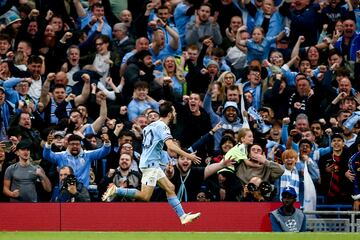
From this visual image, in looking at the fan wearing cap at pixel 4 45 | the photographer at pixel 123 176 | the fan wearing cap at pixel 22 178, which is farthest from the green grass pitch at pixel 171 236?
the fan wearing cap at pixel 4 45

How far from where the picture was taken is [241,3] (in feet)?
88.1

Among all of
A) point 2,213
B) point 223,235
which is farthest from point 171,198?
point 2,213

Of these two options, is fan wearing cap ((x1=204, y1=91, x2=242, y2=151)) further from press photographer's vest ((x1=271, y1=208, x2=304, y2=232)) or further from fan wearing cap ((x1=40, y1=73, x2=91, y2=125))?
press photographer's vest ((x1=271, y1=208, x2=304, y2=232))

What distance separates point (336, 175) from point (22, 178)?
5.23m

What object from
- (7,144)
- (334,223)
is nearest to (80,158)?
(7,144)

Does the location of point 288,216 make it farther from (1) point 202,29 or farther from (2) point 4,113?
(1) point 202,29

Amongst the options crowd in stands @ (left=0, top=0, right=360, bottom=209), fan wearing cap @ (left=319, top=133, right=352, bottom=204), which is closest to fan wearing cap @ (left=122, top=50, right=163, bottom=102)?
crowd in stands @ (left=0, top=0, right=360, bottom=209)

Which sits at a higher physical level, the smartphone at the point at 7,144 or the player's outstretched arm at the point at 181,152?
the player's outstretched arm at the point at 181,152

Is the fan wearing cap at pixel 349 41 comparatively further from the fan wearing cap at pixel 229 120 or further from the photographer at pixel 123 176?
the photographer at pixel 123 176

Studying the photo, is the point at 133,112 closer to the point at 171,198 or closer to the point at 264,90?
the point at 264,90

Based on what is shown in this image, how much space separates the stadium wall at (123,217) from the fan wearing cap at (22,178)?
1.03 meters

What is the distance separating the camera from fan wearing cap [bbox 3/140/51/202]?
21.1 metres

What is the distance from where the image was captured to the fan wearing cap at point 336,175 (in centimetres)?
2155

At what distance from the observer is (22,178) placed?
21109mm
